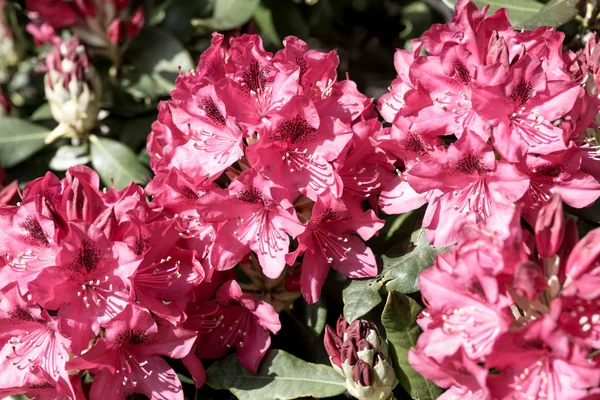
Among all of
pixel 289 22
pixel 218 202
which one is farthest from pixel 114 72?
pixel 218 202

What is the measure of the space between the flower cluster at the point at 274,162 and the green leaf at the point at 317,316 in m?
0.15

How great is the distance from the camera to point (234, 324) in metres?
1.56

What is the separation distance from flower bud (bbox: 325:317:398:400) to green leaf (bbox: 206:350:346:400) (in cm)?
11

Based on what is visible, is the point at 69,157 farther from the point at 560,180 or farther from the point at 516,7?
the point at 560,180

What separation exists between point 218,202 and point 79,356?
0.37m

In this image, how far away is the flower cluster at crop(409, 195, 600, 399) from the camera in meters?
1.04

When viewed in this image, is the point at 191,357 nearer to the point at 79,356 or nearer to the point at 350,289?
the point at 79,356

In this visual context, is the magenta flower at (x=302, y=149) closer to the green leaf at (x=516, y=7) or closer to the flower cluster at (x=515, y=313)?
the flower cluster at (x=515, y=313)

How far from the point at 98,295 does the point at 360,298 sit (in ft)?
1.62

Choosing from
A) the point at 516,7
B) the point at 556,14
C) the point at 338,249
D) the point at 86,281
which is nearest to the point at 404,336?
the point at 338,249

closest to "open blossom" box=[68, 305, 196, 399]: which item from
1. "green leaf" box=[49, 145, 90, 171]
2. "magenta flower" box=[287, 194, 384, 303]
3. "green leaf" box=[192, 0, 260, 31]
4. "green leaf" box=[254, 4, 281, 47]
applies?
"magenta flower" box=[287, 194, 384, 303]

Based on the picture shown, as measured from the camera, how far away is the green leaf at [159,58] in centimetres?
228

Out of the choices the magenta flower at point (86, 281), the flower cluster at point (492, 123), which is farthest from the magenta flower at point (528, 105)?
the magenta flower at point (86, 281)

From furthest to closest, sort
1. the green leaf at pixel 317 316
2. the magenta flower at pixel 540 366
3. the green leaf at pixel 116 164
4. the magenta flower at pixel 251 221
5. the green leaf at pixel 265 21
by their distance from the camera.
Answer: the green leaf at pixel 265 21 < the green leaf at pixel 116 164 < the green leaf at pixel 317 316 < the magenta flower at pixel 251 221 < the magenta flower at pixel 540 366
